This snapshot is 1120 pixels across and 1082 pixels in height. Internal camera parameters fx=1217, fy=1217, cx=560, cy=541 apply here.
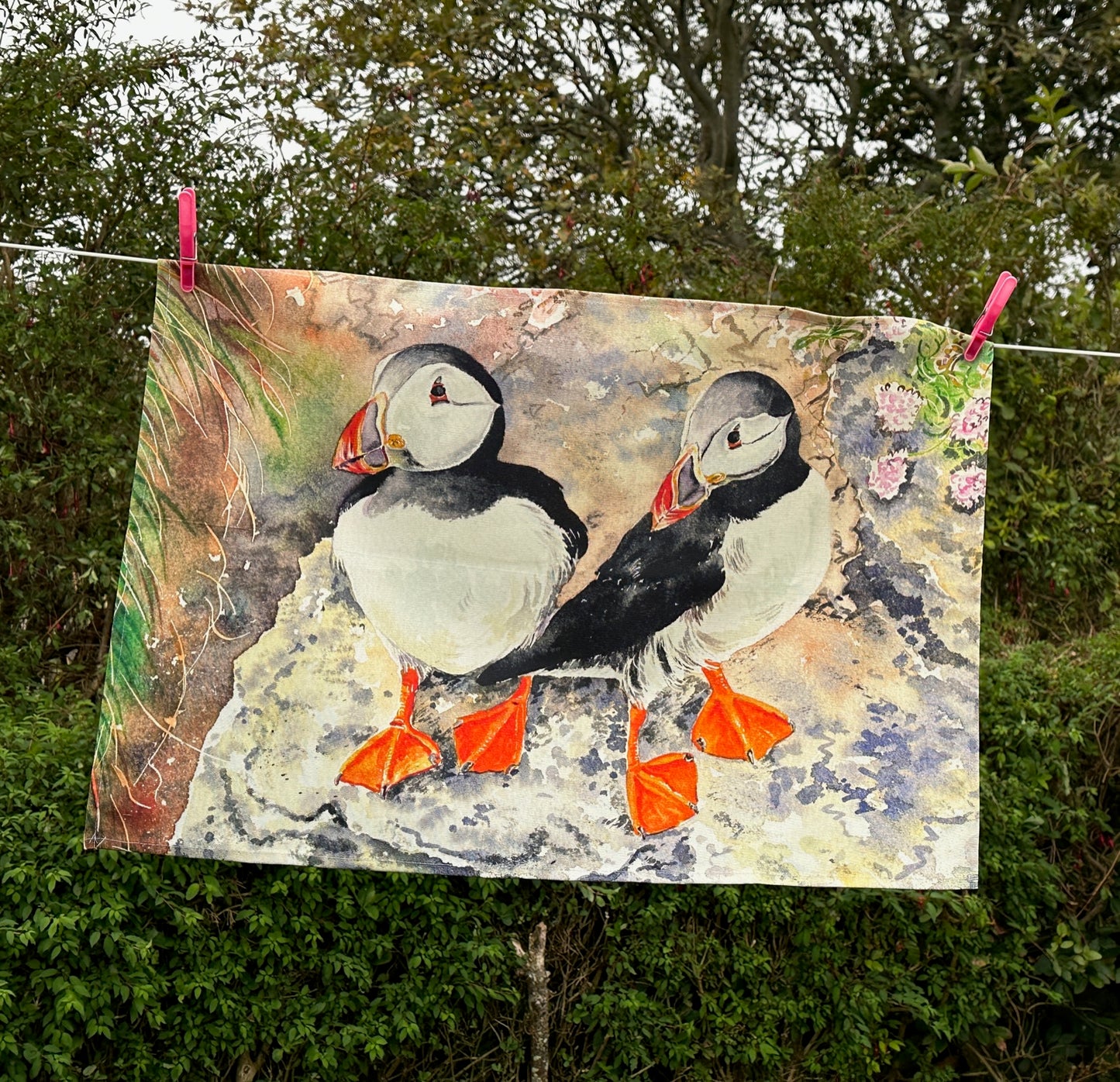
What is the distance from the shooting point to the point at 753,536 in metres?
2.79

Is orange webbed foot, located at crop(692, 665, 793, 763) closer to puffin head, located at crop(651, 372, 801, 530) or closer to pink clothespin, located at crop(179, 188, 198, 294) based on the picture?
puffin head, located at crop(651, 372, 801, 530)

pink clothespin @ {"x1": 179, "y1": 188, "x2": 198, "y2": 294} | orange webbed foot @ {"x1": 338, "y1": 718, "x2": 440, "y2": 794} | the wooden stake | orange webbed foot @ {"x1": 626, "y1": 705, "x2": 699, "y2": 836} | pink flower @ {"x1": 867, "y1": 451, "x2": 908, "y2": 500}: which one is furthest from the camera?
the wooden stake

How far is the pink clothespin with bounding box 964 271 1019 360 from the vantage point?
9.02 ft

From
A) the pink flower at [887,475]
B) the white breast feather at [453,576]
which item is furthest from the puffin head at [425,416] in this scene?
the pink flower at [887,475]

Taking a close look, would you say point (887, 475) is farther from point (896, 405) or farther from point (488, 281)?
point (488, 281)

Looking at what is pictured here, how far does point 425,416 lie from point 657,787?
970 mm

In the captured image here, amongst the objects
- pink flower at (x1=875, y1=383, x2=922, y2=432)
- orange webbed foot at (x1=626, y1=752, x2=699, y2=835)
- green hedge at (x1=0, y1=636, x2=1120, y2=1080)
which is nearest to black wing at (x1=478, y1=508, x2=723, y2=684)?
orange webbed foot at (x1=626, y1=752, x2=699, y2=835)

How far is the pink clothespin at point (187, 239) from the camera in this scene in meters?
2.45

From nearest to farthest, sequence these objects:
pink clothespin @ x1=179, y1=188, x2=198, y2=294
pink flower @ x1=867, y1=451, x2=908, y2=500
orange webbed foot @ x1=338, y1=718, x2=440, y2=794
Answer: pink clothespin @ x1=179, y1=188, x2=198, y2=294 < orange webbed foot @ x1=338, y1=718, x2=440, y2=794 < pink flower @ x1=867, y1=451, x2=908, y2=500

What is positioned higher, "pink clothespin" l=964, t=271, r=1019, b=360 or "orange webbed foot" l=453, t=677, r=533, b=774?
"pink clothespin" l=964, t=271, r=1019, b=360

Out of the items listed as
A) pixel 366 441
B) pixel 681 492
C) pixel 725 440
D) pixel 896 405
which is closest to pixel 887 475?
pixel 896 405

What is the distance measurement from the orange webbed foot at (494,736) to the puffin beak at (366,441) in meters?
0.58

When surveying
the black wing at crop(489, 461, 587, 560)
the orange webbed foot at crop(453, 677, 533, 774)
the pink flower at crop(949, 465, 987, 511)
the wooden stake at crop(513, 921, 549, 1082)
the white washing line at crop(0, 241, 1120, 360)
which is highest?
the white washing line at crop(0, 241, 1120, 360)

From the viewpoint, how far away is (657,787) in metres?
2.70
